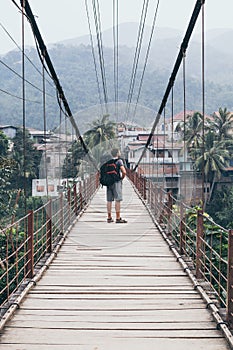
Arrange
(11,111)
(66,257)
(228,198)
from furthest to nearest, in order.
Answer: (11,111)
(228,198)
(66,257)

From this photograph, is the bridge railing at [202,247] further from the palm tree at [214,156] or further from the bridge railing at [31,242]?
the palm tree at [214,156]

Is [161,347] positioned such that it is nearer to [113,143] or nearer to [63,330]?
[63,330]

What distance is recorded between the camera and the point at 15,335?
258cm

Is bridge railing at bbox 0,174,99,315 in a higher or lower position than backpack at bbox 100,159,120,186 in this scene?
lower

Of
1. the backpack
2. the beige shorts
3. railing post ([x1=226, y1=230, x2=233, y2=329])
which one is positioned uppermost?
the backpack

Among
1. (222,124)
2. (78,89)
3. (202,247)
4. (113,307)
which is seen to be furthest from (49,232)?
(78,89)

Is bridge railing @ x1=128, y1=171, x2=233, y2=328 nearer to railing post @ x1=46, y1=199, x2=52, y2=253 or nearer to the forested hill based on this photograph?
railing post @ x1=46, y1=199, x2=52, y2=253

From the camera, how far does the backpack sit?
21.0 ft

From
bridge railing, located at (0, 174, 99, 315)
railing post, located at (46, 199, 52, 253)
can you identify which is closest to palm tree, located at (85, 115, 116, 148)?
bridge railing, located at (0, 174, 99, 315)

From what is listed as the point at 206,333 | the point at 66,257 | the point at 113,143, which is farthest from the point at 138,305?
the point at 113,143

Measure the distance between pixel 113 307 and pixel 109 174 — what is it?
3.41m

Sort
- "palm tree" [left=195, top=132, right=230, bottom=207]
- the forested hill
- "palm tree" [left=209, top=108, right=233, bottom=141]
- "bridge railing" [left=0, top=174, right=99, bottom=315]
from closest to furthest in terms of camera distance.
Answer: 1. "bridge railing" [left=0, top=174, right=99, bottom=315]
2. "palm tree" [left=195, top=132, right=230, bottom=207]
3. "palm tree" [left=209, top=108, right=233, bottom=141]
4. the forested hill

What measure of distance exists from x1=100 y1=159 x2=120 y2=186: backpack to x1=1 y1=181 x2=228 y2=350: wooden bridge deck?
146cm

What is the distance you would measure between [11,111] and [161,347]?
146 ft
